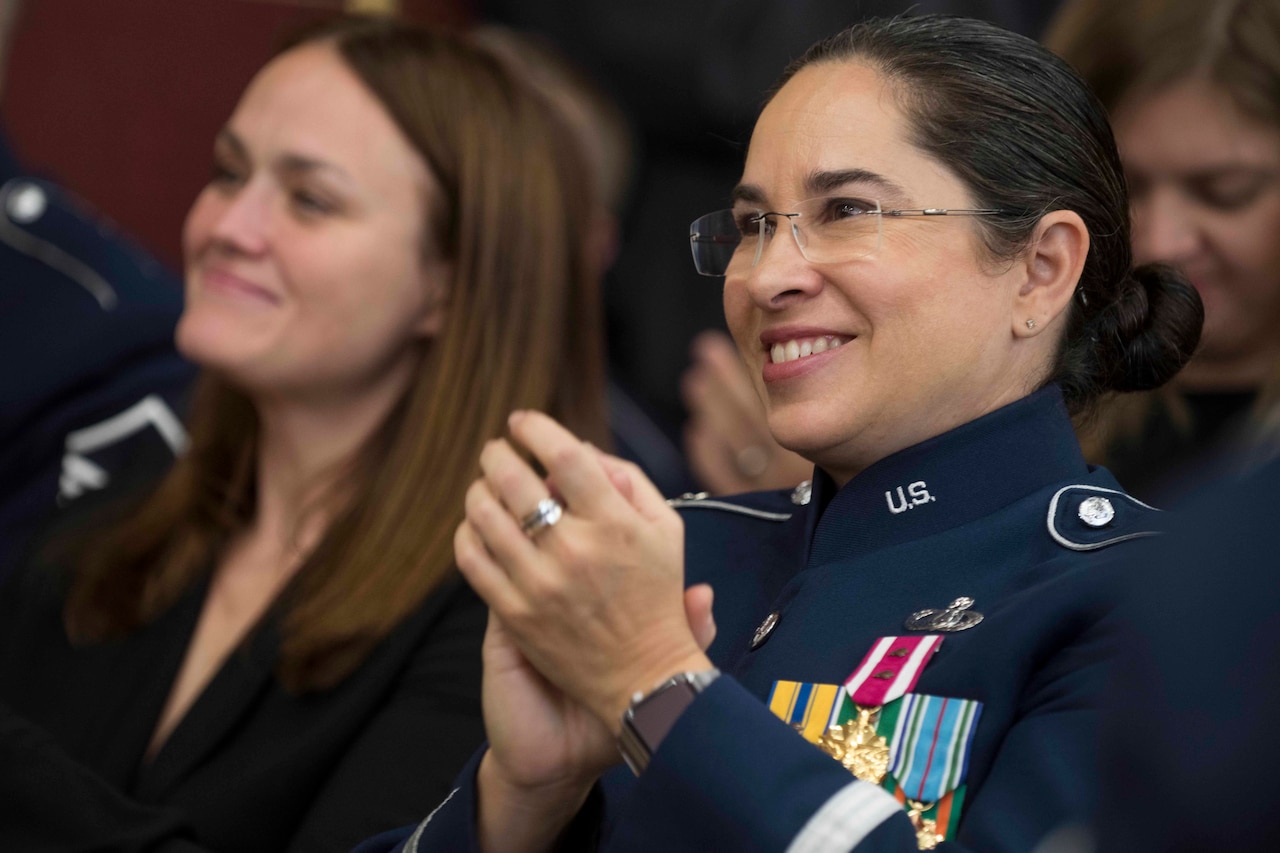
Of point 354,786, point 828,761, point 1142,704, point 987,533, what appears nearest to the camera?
point 1142,704

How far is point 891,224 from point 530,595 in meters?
0.44

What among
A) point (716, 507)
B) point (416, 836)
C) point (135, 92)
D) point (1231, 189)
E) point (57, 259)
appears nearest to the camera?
point (416, 836)

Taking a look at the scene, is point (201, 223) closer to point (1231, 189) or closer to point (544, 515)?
point (544, 515)

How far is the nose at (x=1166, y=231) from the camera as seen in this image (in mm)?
1941

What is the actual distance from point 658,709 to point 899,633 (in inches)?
9.8

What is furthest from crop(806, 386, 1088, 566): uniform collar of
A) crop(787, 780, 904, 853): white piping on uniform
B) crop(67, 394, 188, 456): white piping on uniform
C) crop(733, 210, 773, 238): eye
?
crop(67, 394, 188, 456): white piping on uniform

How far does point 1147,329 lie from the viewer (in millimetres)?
1313

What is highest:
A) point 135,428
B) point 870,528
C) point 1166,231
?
point 1166,231

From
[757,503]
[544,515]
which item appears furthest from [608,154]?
[544,515]

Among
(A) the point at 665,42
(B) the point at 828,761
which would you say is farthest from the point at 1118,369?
(A) the point at 665,42

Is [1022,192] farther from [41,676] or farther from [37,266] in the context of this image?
[37,266]

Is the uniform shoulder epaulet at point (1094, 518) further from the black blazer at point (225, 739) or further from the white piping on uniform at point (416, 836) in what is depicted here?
the black blazer at point (225, 739)

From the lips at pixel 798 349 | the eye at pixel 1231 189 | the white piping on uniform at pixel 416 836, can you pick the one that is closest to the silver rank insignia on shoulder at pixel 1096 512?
the lips at pixel 798 349

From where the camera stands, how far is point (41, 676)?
1.94m
